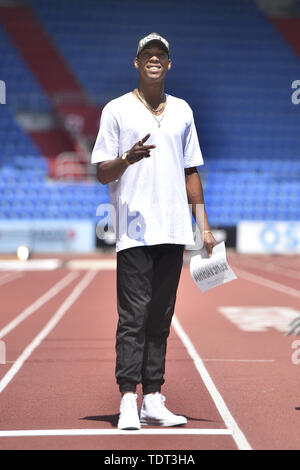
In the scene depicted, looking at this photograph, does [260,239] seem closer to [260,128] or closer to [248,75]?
[260,128]

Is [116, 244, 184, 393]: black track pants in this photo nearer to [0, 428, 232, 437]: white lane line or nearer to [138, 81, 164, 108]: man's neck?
[0, 428, 232, 437]: white lane line

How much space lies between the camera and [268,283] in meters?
14.1

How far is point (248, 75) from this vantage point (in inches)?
1141

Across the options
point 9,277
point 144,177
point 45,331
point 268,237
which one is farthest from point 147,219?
point 268,237

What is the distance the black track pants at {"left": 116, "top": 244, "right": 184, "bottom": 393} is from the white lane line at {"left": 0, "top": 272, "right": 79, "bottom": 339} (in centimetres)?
380

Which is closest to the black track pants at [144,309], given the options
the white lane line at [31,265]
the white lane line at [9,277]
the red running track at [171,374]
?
the red running track at [171,374]

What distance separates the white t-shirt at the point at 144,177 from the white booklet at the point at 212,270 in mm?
144

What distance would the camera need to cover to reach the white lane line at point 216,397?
3.66m

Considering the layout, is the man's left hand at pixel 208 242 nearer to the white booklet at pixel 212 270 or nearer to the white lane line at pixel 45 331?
the white booklet at pixel 212 270

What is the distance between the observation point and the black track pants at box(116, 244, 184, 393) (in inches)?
151

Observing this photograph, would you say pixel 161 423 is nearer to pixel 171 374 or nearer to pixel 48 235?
pixel 171 374

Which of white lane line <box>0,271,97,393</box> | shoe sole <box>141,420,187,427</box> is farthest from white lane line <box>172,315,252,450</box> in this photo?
white lane line <box>0,271,97,393</box>

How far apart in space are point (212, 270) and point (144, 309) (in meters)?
0.41

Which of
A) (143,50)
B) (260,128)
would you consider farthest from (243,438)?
(260,128)
